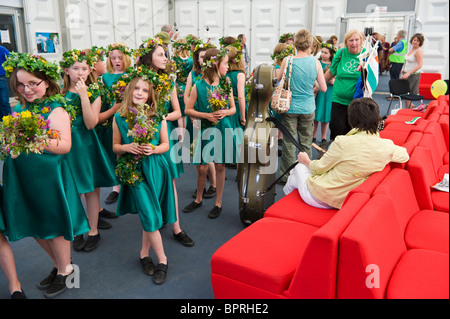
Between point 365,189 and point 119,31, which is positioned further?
point 119,31

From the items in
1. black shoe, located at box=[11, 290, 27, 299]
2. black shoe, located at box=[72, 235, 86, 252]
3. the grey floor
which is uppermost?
black shoe, located at box=[11, 290, 27, 299]

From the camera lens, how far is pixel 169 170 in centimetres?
277

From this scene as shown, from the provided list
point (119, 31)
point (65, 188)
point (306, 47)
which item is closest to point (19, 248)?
point (65, 188)

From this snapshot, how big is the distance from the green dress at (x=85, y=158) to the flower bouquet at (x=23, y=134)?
70cm

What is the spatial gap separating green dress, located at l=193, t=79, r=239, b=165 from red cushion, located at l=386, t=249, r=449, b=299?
→ 1.91m

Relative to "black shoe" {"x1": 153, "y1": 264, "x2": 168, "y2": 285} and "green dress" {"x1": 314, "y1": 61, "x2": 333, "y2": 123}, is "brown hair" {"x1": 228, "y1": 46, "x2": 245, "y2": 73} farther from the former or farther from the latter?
"green dress" {"x1": 314, "y1": 61, "x2": 333, "y2": 123}

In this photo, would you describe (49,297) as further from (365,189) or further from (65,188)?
(365,189)

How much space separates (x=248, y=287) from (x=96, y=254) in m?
1.59

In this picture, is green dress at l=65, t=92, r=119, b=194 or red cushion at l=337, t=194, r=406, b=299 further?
green dress at l=65, t=92, r=119, b=194

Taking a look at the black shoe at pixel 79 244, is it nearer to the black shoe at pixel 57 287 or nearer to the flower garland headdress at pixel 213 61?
the black shoe at pixel 57 287

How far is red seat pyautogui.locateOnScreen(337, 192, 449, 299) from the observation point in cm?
156

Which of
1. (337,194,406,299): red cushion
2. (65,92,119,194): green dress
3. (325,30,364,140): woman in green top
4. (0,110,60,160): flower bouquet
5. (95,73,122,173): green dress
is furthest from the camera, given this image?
(325,30,364,140): woman in green top

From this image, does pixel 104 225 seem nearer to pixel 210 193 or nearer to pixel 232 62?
pixel 210 193

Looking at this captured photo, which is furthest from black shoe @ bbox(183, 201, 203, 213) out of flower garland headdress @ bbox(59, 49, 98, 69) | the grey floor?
flower garland headdress @ bbox(59, 49, 98, 69)
